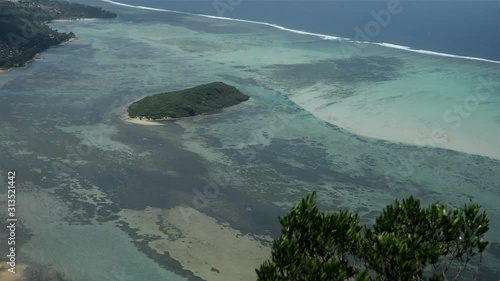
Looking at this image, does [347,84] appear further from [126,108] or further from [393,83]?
[126,108]

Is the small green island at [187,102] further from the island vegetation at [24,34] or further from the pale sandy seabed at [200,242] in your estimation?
the island vegetation at [24,34]

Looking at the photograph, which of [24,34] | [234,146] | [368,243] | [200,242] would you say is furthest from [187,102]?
[24,34]

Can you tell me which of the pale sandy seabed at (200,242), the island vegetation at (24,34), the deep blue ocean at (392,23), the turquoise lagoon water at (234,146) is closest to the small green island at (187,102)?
the turquoise lagoon water at (234,146)

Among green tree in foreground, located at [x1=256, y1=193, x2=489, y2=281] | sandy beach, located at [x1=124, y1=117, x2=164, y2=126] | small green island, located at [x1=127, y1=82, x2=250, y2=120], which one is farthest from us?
small green island, located at [x1=127, y1=82, x2=250, y2=120]

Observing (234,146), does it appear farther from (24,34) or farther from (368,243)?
(24,34)

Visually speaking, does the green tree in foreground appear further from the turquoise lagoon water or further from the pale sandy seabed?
the turquoise lagoon water

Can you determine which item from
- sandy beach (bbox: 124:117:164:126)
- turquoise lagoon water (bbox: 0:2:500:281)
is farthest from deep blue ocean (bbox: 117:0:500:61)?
sandy beach (bbox: 124:117:164:126)
